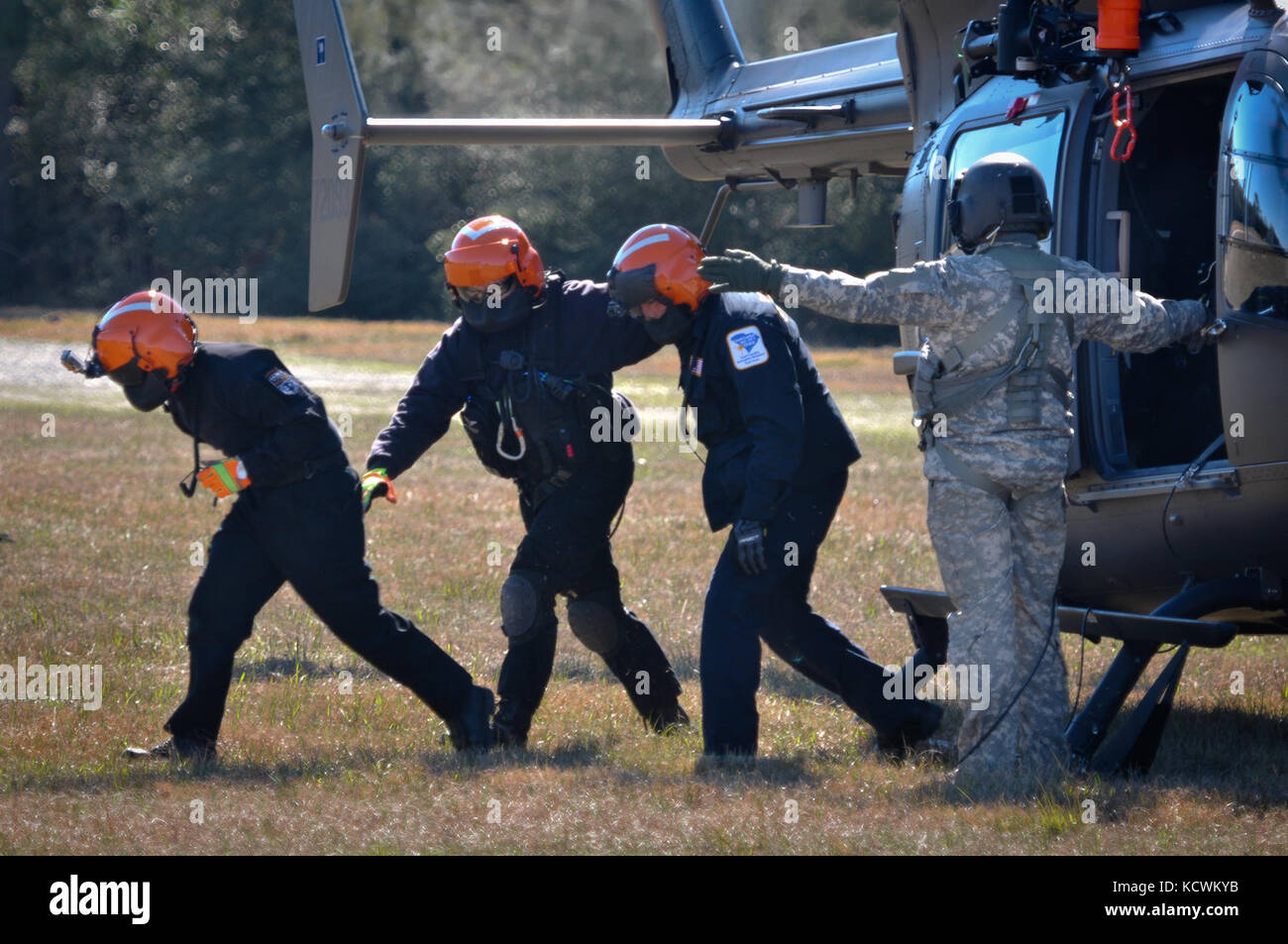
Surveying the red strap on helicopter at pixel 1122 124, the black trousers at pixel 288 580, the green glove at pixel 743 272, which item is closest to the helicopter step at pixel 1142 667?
the red strap on helicopter at pixel 1122 124

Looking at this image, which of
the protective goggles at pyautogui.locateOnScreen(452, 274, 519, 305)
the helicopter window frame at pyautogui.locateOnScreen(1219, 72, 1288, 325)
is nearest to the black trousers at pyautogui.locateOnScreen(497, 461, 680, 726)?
the protective goggles at pyautogui.locateOnScreen(452, 274, 519, 305)

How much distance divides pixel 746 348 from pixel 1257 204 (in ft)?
6.06

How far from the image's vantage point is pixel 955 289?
5.41 m

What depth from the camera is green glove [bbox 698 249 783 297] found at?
5.44 metres

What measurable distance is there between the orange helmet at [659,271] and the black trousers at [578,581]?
0.81 m

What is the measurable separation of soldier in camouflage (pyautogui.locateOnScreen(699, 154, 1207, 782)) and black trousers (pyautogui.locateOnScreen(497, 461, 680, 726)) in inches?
52.9

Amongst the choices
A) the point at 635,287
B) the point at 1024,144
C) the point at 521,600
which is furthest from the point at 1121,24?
the point at 521,600

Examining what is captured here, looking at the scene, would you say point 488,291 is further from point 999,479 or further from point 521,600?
point 999,479

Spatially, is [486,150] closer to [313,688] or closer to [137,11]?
[137,11]

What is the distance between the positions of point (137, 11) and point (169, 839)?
4637 cm

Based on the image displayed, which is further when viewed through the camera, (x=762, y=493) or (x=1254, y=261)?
(x=762, y=493)

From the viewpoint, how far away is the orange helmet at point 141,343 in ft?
19.3

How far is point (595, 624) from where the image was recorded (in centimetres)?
666

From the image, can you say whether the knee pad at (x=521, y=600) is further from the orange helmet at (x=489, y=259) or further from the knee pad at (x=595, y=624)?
the orange helmet at (x=489, y=259)
